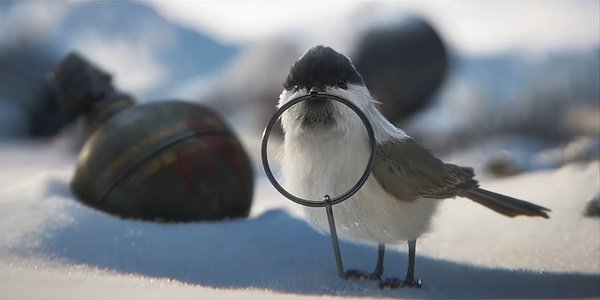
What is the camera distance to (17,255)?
6.89 ft

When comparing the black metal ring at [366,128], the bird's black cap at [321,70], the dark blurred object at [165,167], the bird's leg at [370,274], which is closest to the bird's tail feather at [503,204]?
the bird's leg at [370,274]

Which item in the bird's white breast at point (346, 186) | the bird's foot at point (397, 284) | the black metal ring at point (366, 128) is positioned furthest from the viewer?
the bird's foot at point (397, 284)

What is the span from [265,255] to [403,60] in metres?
4.15

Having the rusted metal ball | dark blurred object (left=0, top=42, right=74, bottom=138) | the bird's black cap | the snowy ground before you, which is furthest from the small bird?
dark blurred object (left=0, top=42, right=74, bottom=138)

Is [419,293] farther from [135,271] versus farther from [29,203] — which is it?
[29,203]

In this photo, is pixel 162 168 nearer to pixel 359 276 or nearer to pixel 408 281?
pixel 359 276

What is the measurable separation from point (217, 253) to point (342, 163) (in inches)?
32.4

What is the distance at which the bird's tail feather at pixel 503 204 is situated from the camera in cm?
217

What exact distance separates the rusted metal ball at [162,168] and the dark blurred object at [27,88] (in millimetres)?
6095

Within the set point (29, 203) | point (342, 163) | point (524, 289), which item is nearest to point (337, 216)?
point (342, 163)

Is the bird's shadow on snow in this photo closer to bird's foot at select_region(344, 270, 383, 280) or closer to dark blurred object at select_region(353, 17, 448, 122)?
bird's foot at select_region(344, 270, 383, 280)

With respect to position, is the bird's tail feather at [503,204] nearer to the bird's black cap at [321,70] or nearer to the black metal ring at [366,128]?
the black metal ring at [366,128]

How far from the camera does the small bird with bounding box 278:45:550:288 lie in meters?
1.81

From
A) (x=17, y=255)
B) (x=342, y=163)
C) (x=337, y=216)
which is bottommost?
(x=17, y=255)
